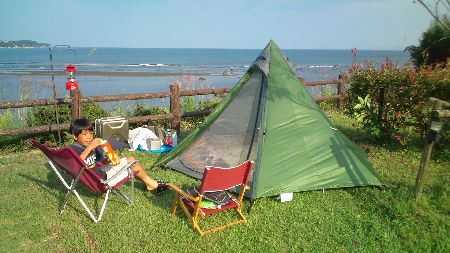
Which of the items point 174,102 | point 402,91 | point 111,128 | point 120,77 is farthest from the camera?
point 120,77

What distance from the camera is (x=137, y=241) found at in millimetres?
4219

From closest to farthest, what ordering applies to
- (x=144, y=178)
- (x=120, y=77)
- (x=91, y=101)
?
(x=144, y=178), (x=91, y=101), (x=120, y=77)

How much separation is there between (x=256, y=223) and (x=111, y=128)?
4.01 meters

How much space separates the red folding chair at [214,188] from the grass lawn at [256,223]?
14cm

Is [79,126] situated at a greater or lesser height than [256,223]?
greater

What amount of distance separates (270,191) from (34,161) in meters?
4.53

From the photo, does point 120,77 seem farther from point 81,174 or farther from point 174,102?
point 81,174

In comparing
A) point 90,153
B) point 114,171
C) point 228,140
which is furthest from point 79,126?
point 228,140

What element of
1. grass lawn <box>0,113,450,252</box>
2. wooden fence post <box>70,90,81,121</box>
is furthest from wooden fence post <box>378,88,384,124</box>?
wooden fence post <box>70,90,81,121</box>

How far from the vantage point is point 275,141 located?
5.54 metres

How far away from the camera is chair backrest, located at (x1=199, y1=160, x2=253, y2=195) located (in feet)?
13.5

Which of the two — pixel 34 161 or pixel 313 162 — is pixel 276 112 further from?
pixel 34 161

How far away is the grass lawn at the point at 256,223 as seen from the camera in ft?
13.5

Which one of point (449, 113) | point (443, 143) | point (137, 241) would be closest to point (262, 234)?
point (137, 241)
